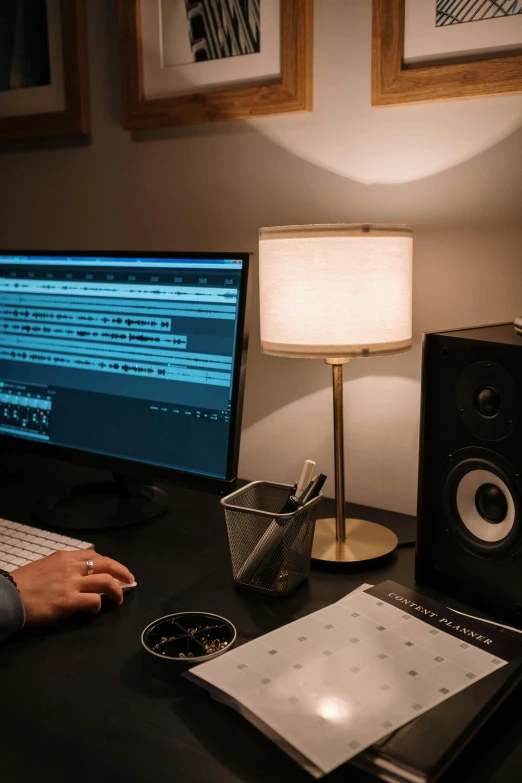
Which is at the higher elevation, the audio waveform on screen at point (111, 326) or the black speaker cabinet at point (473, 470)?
the audio waveform on screen at point (111, 326)

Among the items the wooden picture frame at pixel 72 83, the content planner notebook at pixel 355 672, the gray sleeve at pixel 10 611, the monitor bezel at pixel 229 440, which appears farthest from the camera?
the wooden picture frame at pixel 72 83

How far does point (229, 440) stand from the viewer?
1.11 metres

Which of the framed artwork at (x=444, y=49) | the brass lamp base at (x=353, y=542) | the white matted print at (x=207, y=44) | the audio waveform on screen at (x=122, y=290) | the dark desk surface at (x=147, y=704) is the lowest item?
the dark desk surface at (x=147, y=704)

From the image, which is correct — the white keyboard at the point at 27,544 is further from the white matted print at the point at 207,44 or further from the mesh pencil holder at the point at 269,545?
the white matted print at the point at 207,44

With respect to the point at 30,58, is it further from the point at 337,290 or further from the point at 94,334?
the point at 337,290

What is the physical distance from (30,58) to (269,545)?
129cm

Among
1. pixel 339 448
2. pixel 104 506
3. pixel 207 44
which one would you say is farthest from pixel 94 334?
pixel 207 44

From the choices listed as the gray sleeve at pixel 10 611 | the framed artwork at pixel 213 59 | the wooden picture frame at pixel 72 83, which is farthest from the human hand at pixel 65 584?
the wooden picture frame at pixel 72 83

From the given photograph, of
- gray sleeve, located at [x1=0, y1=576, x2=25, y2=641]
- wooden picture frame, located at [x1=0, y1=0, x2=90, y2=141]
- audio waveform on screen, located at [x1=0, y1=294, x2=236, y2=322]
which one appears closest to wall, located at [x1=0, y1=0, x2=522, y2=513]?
wooden picture frame, located at [x1=0, y1=0, x2=90, y2=141]

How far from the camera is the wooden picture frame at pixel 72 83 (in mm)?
1538

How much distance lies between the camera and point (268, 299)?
1053 mm

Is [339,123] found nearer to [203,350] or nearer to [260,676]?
[203,350]

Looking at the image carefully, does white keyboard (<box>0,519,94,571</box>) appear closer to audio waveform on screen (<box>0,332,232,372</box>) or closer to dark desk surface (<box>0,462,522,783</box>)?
dark desk surface (<box>0,462,522,783</box>)

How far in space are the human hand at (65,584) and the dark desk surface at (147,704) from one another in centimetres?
2
